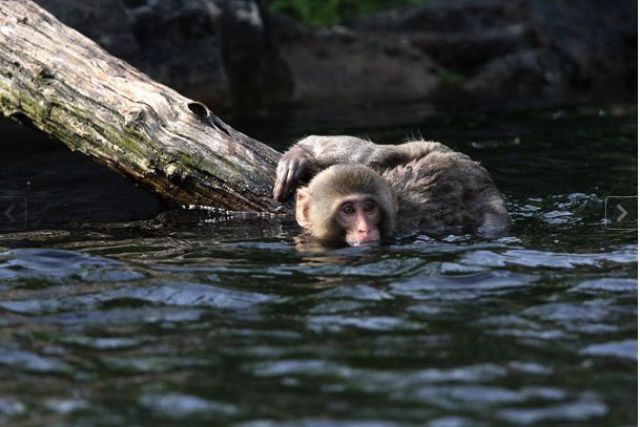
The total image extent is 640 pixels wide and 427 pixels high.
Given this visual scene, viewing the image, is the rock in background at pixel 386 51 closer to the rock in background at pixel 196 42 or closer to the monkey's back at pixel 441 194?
the rock in background at pixel 196 42

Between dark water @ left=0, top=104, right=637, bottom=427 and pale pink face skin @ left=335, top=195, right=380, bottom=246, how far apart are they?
26 centimetres

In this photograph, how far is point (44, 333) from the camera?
5770 mm

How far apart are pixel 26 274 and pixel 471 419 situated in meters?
3.68

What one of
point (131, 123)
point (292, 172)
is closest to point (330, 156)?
point (292, 172)

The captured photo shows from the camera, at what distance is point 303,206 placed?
8.63 meters

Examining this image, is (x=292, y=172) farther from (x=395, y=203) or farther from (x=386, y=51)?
(x=386, y=51)

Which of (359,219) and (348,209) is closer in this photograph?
(359,219)

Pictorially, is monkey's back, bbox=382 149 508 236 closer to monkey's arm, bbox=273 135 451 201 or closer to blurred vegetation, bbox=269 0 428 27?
monkey's arm, bbox=273 135 451 201

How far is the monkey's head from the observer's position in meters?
8.27

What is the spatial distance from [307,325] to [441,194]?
10.8ft

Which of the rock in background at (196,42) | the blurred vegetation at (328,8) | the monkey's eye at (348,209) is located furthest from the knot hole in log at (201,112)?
the blurred vegetation at (328,8)

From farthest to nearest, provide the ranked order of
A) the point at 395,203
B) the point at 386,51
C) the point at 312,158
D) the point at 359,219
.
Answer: the point at 386,51 < the point at 312,158 < the point at 395,203 < the point at 359,219

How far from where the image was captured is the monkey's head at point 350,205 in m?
8.27

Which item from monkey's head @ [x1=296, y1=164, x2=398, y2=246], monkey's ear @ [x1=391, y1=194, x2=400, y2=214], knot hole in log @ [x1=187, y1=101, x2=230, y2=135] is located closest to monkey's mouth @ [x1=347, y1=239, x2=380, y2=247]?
monkey's head @ [x1=296, y1=164, x2=398, y2=246]
